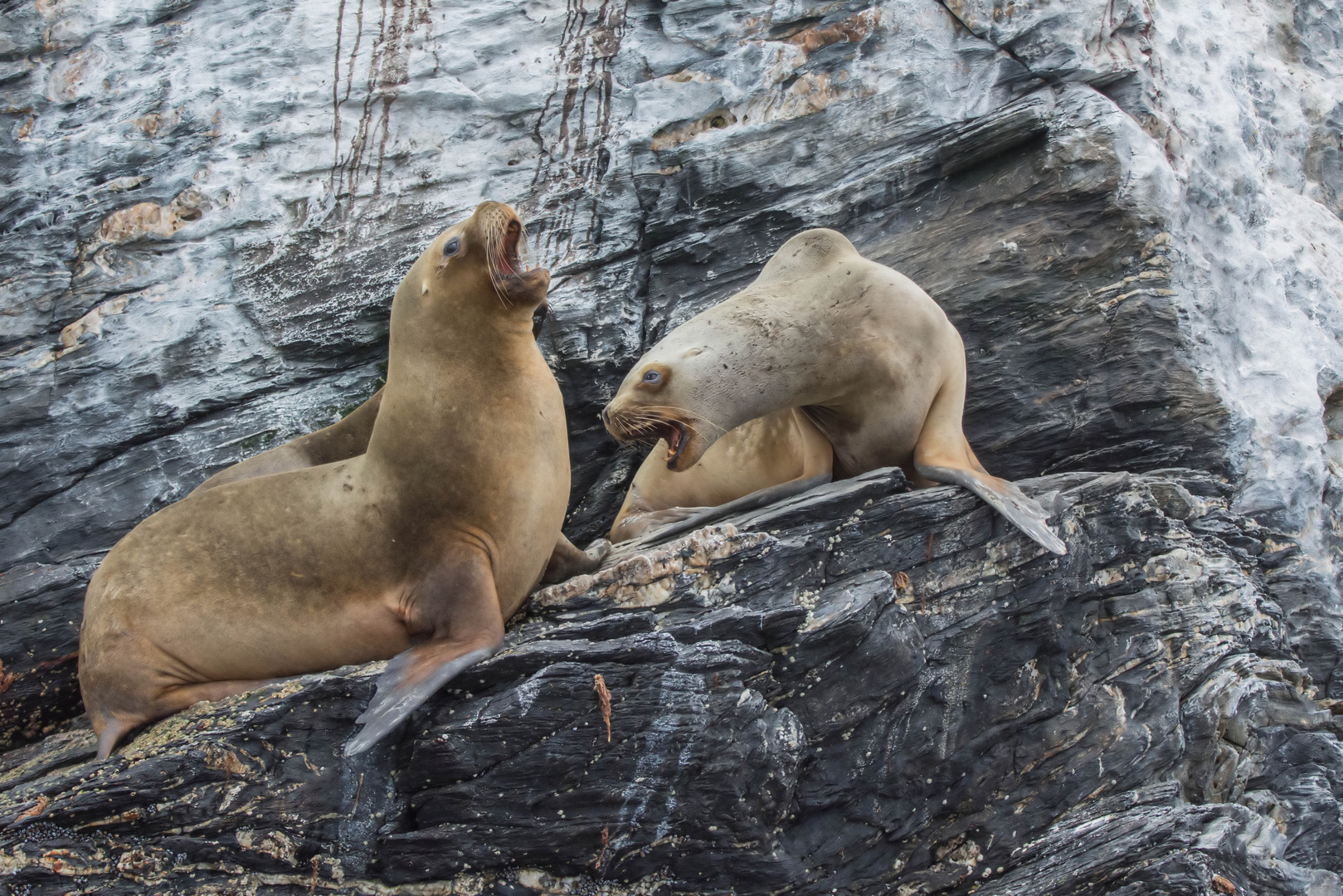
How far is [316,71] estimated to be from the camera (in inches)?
248

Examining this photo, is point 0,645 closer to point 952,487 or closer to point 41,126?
point 41,126

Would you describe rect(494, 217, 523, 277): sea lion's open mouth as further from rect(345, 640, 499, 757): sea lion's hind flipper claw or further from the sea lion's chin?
rect(345, 640, 499, 757): sea lion's hind flipper claw

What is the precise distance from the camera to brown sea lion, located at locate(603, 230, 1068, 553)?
14.7ft

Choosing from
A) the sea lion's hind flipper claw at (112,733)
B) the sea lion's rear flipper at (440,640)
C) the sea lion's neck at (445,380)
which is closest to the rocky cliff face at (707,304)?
the sea lion's rear flipper at (440,640)

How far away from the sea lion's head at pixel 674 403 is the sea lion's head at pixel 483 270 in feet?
2.05

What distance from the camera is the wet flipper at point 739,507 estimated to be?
433 cm

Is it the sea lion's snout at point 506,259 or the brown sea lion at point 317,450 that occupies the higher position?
the sea lion's snout at point 506,259

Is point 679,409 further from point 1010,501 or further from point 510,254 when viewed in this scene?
point 1010,501

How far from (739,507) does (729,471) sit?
65cm

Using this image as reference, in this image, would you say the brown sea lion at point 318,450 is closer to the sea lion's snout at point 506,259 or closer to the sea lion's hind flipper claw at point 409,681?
the sea lion's snout at point 506,259

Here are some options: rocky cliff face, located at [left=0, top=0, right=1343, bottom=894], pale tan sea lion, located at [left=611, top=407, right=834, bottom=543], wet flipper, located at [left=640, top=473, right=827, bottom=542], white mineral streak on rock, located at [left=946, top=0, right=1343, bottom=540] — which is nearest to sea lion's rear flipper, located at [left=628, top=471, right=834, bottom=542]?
wet flipper, located at [left=640, top=473, right=827, bottom=542]

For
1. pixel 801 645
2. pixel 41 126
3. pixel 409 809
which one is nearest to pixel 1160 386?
pixel 801 645

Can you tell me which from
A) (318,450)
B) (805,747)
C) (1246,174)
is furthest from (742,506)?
(1246,174)

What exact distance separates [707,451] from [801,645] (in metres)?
1.73
